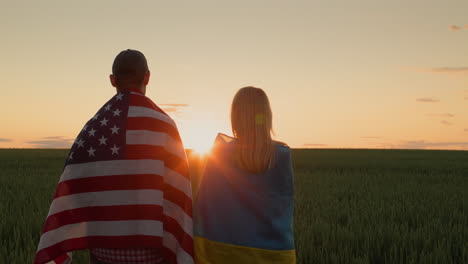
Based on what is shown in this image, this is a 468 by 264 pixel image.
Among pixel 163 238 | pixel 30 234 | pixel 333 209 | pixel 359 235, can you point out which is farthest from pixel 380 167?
pixel 163 238

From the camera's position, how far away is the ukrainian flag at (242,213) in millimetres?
2895

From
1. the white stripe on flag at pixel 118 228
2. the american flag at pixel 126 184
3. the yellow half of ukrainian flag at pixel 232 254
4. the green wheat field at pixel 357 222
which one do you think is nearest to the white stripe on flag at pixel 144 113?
the american flag at pixel 126 184

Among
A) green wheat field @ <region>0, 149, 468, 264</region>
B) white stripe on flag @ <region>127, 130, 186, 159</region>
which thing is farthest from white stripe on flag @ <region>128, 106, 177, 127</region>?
green wheat field @ <region>0, 149, 468, 264</region>

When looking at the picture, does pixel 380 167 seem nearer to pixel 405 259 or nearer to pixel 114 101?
pixel 405 259

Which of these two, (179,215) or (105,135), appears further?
(179,215)

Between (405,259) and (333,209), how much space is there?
3146 mm

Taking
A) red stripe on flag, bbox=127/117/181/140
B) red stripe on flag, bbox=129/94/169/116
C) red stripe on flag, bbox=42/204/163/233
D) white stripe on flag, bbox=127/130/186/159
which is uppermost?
red stripe on flag, bbox=129/94/169/116

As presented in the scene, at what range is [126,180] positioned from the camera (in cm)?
261

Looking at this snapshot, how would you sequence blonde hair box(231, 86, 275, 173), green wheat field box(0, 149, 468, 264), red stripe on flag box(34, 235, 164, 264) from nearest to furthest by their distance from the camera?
red stripe on flag box(34, 235, 164, 264)
blonde hair box(231, 86, 275, 173)
green wheat field box(0, 149, 468, 264)

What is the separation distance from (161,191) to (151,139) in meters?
0.36

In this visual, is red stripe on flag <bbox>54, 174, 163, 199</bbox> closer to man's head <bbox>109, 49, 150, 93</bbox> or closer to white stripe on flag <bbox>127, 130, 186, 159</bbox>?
white stripe on flag <bbox>127, 130, 186, 159</bbox>

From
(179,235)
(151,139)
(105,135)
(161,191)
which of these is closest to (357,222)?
(179,235)

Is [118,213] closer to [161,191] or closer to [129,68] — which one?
[161,191]

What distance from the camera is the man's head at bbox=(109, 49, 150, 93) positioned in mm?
2621
